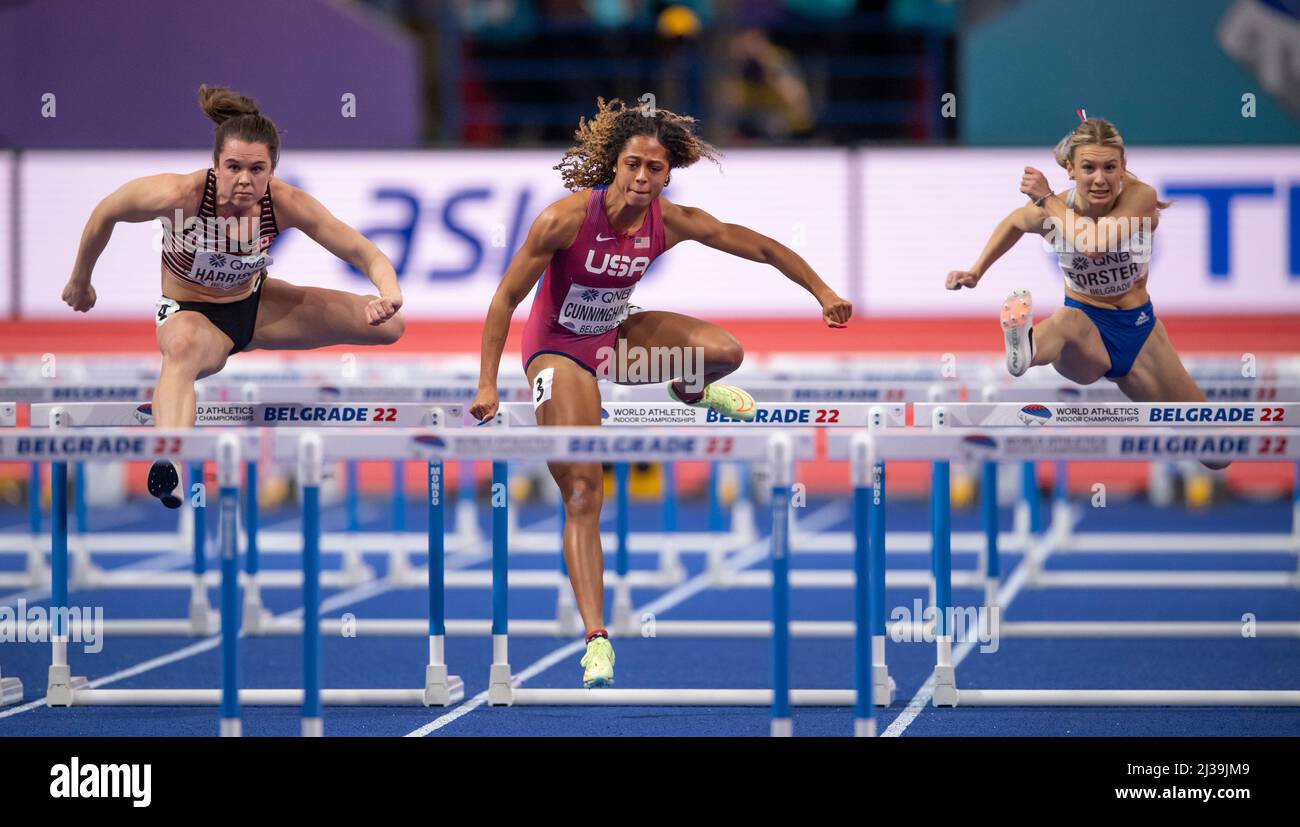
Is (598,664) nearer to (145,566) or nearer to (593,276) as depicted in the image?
(593,276)

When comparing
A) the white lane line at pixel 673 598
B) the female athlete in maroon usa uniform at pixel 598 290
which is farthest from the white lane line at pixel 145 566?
the female athlete in maroon usa uniform at pixel 598 290

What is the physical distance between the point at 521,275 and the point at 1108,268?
2.67 m

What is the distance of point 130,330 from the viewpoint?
14.9 m

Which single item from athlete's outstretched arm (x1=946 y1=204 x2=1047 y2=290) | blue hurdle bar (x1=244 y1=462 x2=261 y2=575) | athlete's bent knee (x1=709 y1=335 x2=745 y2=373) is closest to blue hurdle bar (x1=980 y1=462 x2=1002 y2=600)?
athlete's outstretched arm (x1=946 y1=204 x2=1047 y2=290)

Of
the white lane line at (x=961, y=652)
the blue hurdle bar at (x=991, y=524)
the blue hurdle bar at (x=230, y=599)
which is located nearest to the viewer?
the blue hurdle bar at (x=230, y=599)

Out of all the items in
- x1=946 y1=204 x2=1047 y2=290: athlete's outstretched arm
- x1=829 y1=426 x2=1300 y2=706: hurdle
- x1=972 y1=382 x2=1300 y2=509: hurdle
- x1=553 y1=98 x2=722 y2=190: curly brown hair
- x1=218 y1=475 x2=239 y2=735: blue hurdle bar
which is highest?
x1=553 y1=98 x2=722 y2=190: curly brown hair

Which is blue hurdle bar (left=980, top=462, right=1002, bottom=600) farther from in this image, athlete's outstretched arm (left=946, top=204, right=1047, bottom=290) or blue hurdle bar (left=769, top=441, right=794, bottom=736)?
blue hurdle bar (left=769, top=441, right=794, bottom=736)

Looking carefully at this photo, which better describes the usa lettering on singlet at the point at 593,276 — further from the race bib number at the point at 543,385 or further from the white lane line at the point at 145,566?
the white lane line at the point at 145,566

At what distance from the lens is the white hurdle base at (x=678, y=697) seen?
22.4 ft

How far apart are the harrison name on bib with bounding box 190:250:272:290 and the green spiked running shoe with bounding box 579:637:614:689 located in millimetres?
2099

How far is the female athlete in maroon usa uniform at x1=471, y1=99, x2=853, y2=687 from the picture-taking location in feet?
19.5

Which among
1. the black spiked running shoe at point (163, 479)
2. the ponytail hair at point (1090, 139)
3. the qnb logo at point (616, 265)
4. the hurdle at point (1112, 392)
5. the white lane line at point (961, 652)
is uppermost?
the ponytail hair at point (1090, 139)

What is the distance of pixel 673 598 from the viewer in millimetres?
10625
